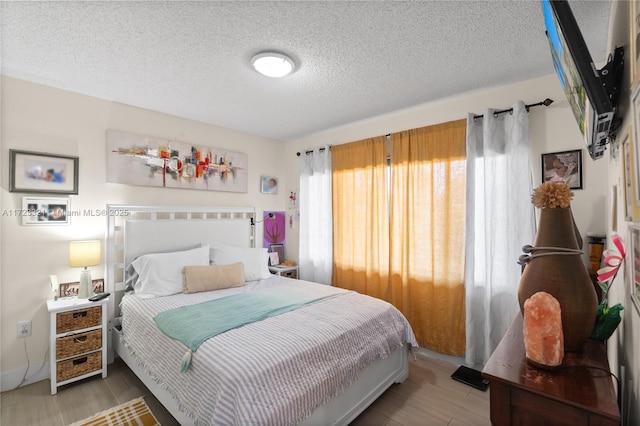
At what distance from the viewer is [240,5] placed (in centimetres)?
155

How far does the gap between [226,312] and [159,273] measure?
987 millimetres

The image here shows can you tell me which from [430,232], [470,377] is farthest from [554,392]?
[430,232]

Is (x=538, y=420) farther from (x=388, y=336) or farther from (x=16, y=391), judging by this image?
(x=16, y=391)

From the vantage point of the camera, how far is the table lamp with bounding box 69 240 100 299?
7.97ft

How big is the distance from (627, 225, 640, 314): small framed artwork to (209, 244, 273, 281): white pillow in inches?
115

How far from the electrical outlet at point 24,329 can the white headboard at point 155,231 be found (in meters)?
0.55

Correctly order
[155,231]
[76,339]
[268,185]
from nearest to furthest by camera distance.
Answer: [76,339] → [155,231] → [268,185]

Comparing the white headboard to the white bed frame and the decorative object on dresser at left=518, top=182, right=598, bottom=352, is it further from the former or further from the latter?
the decorative object on dresser at left=518, top=182, right=598, bottom=352

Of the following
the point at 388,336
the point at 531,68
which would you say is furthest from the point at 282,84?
the point at 388,336

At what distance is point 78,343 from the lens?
2367mm

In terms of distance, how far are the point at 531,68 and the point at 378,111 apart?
1.34m

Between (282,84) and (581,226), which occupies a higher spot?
(282,84)

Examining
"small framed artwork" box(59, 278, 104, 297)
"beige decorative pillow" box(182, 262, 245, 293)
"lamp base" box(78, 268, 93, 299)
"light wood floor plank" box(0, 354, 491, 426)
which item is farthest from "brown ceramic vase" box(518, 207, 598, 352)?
"small framed artwork" box(59, 278, 104, 297)

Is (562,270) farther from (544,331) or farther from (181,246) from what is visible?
(181,246)
